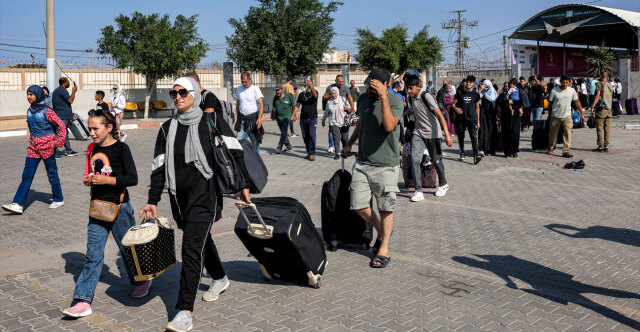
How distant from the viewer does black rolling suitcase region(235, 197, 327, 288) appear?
486 cm

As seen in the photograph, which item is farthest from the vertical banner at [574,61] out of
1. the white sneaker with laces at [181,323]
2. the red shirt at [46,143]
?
the white sneaker with laces at [181,323]

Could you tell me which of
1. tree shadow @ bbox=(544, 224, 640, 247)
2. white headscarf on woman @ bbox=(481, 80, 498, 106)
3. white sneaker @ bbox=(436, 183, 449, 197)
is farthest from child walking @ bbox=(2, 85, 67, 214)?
white headscarf on woman @ bbox=(481, 80, 498, 106)

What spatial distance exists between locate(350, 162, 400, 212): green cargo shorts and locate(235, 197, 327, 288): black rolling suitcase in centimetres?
67

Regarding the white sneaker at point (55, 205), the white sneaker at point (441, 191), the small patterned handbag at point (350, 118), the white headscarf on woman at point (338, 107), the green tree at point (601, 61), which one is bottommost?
the white sneaker at point (55, 205)

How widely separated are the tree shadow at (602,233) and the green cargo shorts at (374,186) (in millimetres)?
2572

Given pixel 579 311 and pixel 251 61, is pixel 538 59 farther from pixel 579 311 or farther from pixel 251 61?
pixel 579 311

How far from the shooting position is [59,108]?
1445 cm

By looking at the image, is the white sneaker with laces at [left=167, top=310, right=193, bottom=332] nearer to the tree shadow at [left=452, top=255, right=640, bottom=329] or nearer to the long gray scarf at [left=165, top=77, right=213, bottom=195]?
the long gray scarf at [left=165, top=77, right=213, bottom=195]

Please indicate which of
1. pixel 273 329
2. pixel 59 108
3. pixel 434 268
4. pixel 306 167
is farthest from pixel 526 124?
pixel 273 329

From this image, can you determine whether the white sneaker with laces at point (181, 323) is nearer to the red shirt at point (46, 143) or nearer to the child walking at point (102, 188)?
the child walking at point (102, 188)

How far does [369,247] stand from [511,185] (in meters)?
4.82

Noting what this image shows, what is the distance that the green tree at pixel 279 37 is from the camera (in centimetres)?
3272

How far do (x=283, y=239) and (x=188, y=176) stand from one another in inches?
36.8

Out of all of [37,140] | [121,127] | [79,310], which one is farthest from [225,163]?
[121,127]
